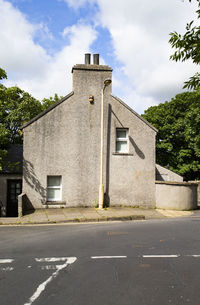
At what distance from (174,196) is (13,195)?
9.96 metres

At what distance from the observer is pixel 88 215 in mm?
11797

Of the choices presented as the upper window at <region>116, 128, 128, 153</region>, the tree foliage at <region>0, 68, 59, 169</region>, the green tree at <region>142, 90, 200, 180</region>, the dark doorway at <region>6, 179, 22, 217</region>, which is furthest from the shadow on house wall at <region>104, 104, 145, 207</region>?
the green tree at <region>142, 90, 200, 180</region>

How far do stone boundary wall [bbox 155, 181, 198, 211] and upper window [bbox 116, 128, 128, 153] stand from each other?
2.84 m

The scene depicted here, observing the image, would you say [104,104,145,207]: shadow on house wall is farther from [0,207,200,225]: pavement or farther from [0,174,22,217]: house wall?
[0,174,22,217]: house wall

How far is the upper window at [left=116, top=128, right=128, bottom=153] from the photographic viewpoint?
47.5ft

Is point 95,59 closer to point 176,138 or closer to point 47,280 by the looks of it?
point 47,280

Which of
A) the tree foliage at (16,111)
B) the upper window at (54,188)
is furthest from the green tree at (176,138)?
the upper window at (54,188)

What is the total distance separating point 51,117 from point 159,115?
23862 millimetres

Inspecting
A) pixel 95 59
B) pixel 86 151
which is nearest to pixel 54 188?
pixel 86 151

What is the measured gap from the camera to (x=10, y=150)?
719 inches

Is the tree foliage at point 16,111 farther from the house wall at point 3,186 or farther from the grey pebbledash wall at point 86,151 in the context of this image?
the grey pebbledash wall at point 86,151

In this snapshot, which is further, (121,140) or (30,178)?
(121,140)

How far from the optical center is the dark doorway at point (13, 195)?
52.1 feet

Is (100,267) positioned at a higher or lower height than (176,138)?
lower
